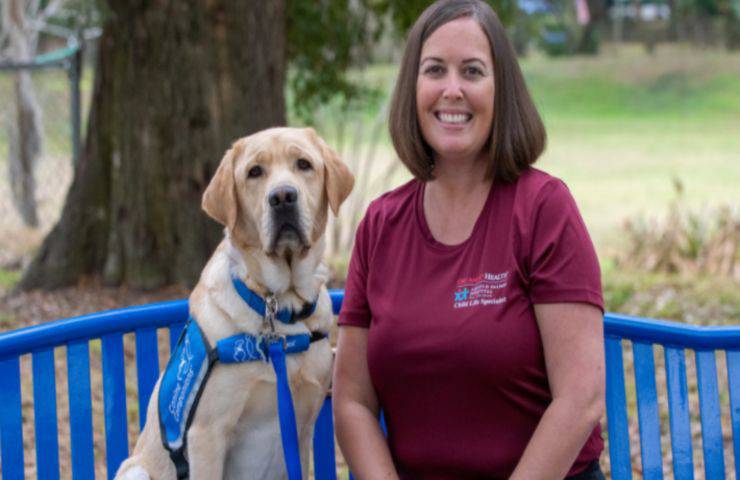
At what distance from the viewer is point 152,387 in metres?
3.53

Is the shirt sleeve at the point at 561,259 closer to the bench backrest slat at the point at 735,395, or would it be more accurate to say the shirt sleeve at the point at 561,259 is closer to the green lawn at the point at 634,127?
the bench backrest slat at the point at 735,395

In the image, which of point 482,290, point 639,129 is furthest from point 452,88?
point 639,129

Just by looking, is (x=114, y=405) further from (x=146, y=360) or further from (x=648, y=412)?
(x=648, y=412)

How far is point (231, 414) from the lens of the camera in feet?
9.73

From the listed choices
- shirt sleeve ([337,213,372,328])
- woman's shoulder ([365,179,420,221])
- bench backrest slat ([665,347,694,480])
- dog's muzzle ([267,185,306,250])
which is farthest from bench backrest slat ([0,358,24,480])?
bench backrest slat ([665,347,694,480])

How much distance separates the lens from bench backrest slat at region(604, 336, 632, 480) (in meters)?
3.36

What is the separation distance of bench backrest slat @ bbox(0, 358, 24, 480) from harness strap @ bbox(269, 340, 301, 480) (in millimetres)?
800

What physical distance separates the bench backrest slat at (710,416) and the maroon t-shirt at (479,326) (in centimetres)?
56

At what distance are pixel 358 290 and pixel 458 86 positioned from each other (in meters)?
0.63

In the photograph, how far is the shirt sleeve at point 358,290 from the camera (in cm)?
295

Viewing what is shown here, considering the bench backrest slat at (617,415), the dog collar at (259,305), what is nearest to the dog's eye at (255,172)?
the dog collar at (259,305)

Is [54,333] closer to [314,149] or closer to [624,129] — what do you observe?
[314,149]

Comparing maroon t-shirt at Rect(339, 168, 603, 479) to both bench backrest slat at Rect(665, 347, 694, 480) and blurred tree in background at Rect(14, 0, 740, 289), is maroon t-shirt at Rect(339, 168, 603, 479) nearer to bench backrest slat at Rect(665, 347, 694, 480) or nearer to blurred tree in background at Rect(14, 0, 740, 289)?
bench backrest slat at Rect(665, 347, 694, 480)

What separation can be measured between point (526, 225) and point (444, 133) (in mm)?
354
